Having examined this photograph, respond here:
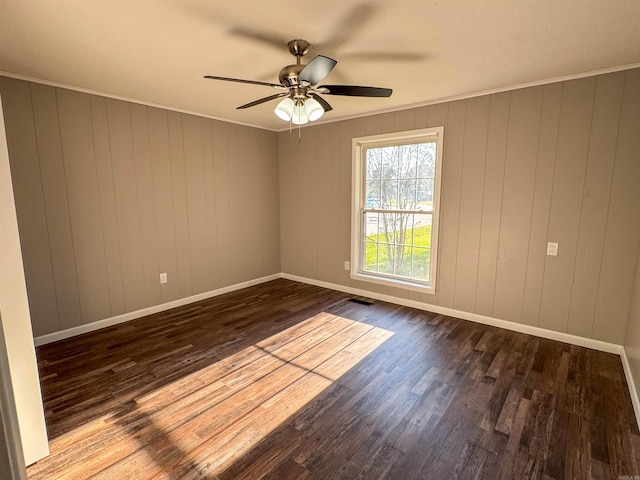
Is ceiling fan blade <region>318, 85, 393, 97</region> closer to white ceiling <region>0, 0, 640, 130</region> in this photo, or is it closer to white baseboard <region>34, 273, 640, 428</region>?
white ceiling <region>0, 0, 640, 130</region>

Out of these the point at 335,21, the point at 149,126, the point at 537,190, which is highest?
the point at 335,21

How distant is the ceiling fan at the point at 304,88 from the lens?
181 cm

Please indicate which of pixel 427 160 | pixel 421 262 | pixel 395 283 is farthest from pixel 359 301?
pixel 427 160

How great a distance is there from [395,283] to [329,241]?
1.12 meters

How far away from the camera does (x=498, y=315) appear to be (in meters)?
3.31

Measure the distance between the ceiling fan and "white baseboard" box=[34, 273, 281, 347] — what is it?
2.73 m

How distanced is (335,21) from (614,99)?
2397mm

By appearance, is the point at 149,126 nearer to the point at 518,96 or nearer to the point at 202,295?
the point at 202,295

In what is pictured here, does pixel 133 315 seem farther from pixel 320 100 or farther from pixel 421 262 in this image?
pixel 421 262

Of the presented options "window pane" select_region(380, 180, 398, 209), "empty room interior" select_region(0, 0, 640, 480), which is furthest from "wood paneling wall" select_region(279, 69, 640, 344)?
"window pane" select_region(380, 180, 398, 209)

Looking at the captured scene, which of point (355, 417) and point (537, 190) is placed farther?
point (537, 190)

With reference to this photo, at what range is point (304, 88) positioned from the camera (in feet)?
6.81

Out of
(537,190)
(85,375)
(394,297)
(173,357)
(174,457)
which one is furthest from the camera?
(394,297)

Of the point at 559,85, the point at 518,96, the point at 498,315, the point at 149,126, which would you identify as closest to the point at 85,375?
the point at 149,126
